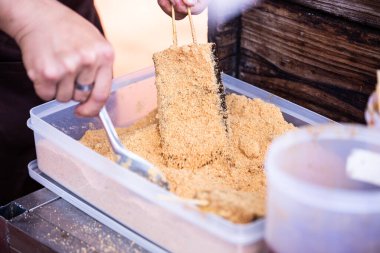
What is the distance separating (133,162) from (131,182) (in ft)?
0.15

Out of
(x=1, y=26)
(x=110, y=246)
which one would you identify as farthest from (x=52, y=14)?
(x=110, y=246)

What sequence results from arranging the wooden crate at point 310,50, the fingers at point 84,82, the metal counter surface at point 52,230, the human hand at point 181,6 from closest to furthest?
1. the fingers at point 84,82
2. the metal counter surface at point 52,230
3. the wooden crate at point 310,50
4. the human hand at point 181,6

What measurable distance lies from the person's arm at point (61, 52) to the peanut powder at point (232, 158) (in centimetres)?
20

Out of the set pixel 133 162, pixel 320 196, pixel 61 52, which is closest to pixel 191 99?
pixel 133 162

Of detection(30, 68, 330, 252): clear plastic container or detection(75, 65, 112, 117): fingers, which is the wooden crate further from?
detection(75, 65, 112, 117): fingers

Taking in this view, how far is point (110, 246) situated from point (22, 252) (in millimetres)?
206

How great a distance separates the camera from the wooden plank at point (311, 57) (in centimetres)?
138

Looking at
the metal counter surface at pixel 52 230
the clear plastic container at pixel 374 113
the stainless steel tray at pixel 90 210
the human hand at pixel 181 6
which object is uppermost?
the clear plastic container at pixel 374 113

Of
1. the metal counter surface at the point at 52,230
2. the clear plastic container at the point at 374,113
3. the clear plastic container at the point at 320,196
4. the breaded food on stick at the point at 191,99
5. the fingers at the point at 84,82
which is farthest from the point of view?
the breaded food on stick at the point at 191,99

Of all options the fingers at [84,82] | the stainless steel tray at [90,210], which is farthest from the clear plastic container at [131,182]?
the fingers at [84,82]

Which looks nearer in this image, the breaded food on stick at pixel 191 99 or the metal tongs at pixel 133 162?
the metal tongs at pixel 133 162

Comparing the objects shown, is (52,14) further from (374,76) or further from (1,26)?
(374,76)

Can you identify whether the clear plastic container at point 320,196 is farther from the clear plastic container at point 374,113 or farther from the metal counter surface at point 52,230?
the metal counter surface at point 52,230

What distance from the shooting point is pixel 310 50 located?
147 centimetres
